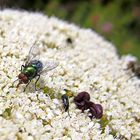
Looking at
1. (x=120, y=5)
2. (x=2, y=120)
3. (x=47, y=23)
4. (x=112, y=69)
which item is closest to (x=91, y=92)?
(x=112, y=69)

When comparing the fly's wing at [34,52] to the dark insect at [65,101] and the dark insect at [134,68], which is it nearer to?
the dark insect at [65,101]

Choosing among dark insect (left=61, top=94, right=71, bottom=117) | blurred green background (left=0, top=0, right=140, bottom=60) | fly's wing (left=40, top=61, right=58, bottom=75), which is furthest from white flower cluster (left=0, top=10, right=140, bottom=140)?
blurred green background (left=0, top=0, right=140, bottom=60)

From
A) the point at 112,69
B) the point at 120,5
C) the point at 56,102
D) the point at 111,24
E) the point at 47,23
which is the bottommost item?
the point at 56,102

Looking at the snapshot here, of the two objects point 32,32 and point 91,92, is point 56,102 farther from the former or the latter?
point 32,32

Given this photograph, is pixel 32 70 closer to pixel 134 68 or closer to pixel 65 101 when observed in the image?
pixel 65 101

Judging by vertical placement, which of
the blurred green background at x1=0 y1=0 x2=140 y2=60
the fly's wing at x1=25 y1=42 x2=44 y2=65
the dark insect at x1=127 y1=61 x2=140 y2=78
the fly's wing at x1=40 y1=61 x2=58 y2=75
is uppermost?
the blurred green background at x1=0 y1=0 x2=140 y2=60

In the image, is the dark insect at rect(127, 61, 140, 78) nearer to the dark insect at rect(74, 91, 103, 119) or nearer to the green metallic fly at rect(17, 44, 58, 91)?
the dark insect at rect(74, 91, 103, 119)
